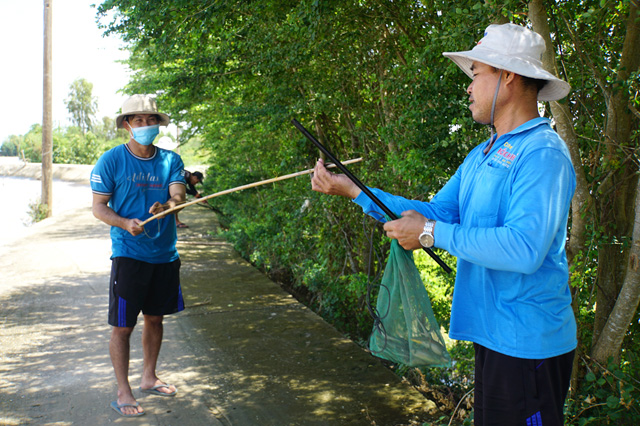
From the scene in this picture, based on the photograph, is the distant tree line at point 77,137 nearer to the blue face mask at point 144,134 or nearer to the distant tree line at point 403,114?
the distant tree line at point 403,114

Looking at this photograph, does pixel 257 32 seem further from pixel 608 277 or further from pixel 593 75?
pixel 608 277

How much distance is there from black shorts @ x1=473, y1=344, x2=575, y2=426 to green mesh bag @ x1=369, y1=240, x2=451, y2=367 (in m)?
0.41

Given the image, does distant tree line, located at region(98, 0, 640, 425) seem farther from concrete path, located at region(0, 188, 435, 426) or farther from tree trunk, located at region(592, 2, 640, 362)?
concrete path, located at region(0, 188, 435, 426)

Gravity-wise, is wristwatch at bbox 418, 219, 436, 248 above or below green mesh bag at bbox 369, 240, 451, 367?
above

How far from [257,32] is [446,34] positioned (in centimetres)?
295

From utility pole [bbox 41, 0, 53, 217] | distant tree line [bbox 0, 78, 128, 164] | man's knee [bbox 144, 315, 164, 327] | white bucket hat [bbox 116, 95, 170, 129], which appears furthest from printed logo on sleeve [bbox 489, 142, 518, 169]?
distant tree line [bbox 0, 78, 128, 164]

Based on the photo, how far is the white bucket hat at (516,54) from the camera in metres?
2.00

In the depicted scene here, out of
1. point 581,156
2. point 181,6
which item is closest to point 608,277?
point 581,156

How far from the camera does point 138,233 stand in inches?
147

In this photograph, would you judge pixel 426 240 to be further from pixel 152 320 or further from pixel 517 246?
pixel 152 320

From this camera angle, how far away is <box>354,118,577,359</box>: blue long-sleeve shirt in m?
1.81

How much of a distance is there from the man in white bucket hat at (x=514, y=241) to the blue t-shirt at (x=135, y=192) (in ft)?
7.47

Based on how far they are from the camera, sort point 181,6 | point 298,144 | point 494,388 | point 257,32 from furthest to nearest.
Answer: point 298,144, point 257,32, point 181,6, point 494,388

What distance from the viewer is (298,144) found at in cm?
699
